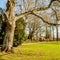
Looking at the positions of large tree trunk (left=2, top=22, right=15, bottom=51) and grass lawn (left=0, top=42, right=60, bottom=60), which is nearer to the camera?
grass lawn (left=0, top=42, right=60, bottom=60)

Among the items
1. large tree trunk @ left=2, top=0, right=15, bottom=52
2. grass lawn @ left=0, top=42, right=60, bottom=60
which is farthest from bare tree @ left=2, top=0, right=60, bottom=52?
grass lawn @ left=0, top=42, right=60, bottom=60

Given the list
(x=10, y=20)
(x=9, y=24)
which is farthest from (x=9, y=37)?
(x=10, y=20)

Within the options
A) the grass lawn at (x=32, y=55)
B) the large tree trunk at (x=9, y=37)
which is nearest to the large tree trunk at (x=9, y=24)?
the large tree trunk at (x=9, y=37)

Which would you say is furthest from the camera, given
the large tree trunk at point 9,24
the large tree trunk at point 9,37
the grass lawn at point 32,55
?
the large tree trunk at point 9,37

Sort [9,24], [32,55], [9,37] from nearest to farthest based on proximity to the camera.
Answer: [32,55], [9,24], [9,37]

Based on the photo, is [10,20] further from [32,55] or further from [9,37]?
[32,55]

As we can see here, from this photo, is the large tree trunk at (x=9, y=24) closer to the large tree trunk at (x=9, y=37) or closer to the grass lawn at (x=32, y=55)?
the large tree trunk at (x=9, y=37)

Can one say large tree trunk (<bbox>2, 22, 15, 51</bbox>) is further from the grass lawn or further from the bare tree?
the grass lawn

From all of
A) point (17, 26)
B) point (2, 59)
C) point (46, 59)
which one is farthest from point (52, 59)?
point (17, 26)

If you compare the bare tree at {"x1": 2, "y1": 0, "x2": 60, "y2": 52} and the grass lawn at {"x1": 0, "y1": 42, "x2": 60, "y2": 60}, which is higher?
the bare tree at {"x1": 2, "y1": 0, "x2": 60, "y2": 52}

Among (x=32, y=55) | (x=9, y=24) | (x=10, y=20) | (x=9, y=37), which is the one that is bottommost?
(x=32, y=55)

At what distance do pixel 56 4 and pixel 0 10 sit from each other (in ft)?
18.3

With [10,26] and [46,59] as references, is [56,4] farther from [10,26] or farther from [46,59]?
[46,59]

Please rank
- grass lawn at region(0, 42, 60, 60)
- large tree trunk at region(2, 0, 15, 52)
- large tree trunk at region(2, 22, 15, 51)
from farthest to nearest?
large tree trunk at region(2, 22, 15, 51), large tree trunk at region(2, 0, 15, 52), grass lawn at region(0, 42, 60, 60)
